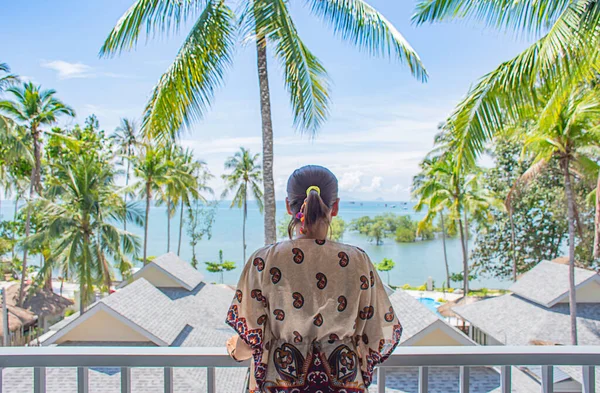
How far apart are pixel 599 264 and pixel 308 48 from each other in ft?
58.6

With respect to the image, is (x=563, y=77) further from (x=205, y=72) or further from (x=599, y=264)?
(x=599, y=264)

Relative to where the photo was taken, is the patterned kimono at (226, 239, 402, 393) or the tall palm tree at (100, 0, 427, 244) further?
the tall palm tree at (100, 0, 427, 244)

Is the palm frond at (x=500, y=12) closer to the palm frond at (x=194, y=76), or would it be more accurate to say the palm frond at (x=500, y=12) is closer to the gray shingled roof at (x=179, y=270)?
the palm frond at (x=194, y=76)

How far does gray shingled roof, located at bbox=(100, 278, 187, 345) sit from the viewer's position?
8.42 metres

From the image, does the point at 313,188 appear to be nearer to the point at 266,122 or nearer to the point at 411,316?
the point at 266,122

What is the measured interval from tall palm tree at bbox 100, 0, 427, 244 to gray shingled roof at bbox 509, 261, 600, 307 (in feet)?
28.5

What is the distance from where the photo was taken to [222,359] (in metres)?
1.41

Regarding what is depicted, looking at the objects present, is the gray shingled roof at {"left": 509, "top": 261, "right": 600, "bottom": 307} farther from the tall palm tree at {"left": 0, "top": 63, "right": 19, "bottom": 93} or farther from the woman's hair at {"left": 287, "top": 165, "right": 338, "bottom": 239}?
the tall palm tree at {"left": 0, "top": 63, "right": 19, "bottom": 93}

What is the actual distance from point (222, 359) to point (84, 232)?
14.2 m

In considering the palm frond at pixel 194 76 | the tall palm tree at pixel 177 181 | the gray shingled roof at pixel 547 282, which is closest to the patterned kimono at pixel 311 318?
the palm frond at pixel 194 76

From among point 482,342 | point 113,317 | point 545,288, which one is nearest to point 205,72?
point 113,317

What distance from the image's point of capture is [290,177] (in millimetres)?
1297

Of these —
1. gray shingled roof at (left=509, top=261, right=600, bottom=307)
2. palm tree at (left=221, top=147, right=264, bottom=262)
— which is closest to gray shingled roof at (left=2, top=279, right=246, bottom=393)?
gray shingled roof at (left=509, top=261, right=600, bottom=307)

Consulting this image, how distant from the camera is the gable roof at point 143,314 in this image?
8289 millimetres
